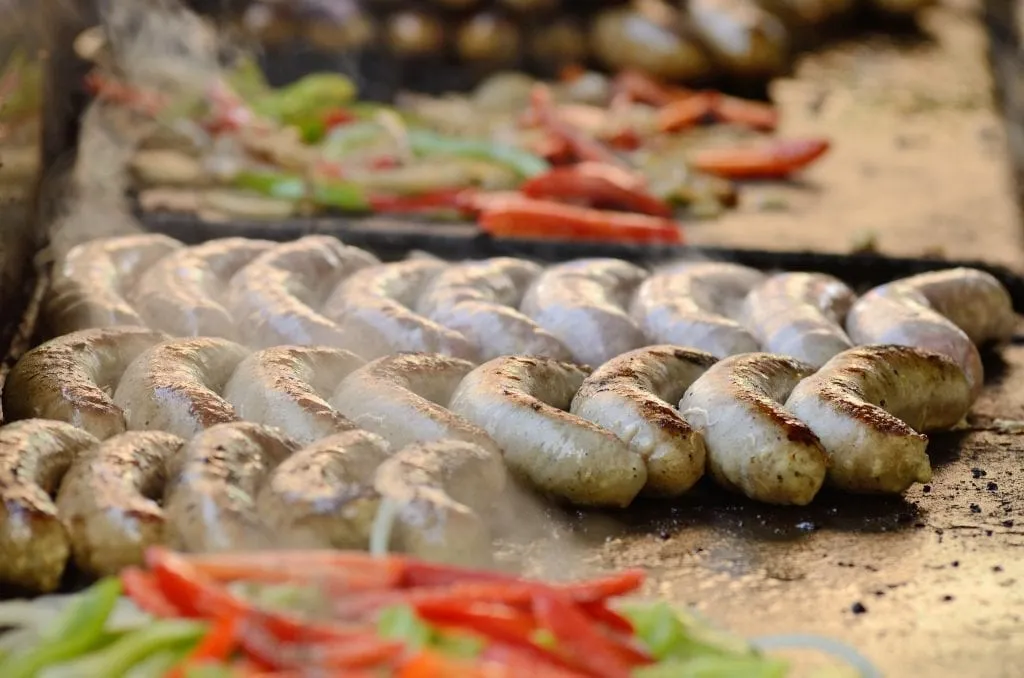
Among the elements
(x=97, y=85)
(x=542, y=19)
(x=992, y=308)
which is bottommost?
(x=992, y=308)

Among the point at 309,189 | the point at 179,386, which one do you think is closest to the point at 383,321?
the point at 179,386

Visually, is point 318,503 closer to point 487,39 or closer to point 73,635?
point 73,635

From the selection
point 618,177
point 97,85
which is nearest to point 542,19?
point 618,177

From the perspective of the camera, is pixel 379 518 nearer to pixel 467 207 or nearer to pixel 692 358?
pixel 692 358

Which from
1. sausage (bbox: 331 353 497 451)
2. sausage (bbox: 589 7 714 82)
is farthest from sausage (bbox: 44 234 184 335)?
sausage (bbox: 589 7 714 82)

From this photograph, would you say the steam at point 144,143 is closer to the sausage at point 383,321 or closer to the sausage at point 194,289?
the sausage at point 194,289

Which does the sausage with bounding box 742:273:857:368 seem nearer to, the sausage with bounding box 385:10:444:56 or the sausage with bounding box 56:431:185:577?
the sausage with bounding box 56:431:185:577

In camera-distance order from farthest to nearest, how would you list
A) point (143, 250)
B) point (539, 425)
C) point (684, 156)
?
point (684, 156)
point (143, 250)
point (539, 425)
